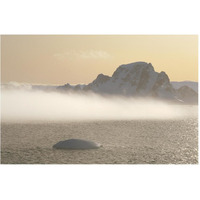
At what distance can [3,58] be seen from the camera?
27.6 metres

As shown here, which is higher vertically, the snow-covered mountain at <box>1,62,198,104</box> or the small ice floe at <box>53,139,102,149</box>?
the snow-covered mountain at <box>1,62,198,104</box>

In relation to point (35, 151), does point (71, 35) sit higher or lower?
higher

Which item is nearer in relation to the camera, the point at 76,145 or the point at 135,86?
the point at 76,145

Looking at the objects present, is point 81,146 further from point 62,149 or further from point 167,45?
point 167,45

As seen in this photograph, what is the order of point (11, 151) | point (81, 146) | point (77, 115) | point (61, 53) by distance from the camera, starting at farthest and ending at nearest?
point (77, 115) < point (61, 53) < point (81, 146) < point (11, 151)

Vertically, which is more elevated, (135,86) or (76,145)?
(135,86)

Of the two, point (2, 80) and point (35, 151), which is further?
point (2, 80)

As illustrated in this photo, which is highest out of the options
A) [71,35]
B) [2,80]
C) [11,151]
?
[71,35]

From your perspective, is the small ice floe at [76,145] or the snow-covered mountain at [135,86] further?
the snow-covered mountain at [135,86]

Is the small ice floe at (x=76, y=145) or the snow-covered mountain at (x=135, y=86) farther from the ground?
the snow-covered mountain at (x=135, y=86)

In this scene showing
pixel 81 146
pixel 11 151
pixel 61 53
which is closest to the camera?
pixel 11 151

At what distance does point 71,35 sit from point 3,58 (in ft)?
19.0

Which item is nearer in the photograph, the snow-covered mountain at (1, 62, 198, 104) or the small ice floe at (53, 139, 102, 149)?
the small ice floe at (53, 139, 102, 149)
